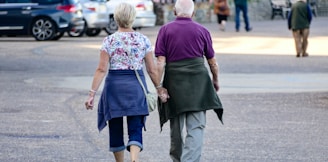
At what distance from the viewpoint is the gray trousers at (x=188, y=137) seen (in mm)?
8500

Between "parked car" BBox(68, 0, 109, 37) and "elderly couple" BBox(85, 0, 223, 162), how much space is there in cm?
2543

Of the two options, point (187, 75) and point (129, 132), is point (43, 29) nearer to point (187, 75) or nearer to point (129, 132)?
point (187, 75)

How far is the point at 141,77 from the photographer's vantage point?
8.38 m

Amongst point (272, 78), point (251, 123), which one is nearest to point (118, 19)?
point (251, 123)

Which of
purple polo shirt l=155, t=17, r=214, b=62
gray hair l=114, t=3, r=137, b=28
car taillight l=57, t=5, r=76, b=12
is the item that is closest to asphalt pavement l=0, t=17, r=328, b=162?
purple polo shirt l=155, t=17, r=214, b=62

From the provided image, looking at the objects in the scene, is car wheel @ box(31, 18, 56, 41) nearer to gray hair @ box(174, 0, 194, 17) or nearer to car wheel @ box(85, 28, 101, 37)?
car wheel @ box(85, 28, 101, 37)

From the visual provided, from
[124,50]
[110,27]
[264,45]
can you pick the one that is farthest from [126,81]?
[110,27]

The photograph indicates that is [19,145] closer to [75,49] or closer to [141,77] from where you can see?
[141,77]

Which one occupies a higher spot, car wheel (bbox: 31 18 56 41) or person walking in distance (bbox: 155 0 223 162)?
person walking in distance (bbox: 155 0 223 162)

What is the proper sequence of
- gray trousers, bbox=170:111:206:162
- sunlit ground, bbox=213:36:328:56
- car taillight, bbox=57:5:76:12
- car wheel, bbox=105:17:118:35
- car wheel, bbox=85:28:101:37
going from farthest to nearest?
car wheel, bbox=85:28:101:37 < car wheel, bbox=105:17:118:35 < car taillight, bbox=57:5:76:12 < sunlit ground, bbox=213:36:328:56 < gray trousers, bbox=170:111:206:162

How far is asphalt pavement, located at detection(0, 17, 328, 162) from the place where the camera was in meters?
9.98

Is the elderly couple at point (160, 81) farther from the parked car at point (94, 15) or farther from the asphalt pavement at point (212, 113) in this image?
the parked car at point (94, 15)

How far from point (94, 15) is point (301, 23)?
1085 cm

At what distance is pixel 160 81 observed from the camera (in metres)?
8.52
